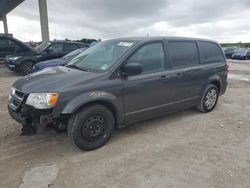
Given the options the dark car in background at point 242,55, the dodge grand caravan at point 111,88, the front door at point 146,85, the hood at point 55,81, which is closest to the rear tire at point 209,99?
the dodge grand caravan at point 111,88

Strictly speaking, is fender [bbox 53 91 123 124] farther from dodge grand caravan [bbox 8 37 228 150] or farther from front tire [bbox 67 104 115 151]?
front tire [bbox 67 104 115 151]

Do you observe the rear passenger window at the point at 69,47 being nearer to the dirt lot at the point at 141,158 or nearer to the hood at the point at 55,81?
the dirt lot at the point at 141,158

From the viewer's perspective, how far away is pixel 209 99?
5746mm

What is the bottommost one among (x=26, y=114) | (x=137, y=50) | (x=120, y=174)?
(x=120, y=174)

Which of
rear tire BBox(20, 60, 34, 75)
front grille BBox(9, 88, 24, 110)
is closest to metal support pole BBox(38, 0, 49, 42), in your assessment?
rear tire BBox(20, 60, 34, 75)

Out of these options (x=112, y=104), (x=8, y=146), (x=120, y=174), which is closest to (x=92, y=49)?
(x=112, y=104)

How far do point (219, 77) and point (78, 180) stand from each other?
4154 mm

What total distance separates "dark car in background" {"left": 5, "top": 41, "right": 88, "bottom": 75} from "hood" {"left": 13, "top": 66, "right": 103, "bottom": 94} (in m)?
8.06

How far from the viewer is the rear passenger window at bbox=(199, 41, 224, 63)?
18.1 ft

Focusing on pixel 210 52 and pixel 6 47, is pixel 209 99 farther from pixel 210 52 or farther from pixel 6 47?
pixel 6 47

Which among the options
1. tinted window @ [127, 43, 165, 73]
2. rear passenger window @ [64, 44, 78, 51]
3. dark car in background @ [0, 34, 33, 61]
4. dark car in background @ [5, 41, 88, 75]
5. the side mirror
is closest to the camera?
the side mirror

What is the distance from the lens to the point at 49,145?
3.98 meters

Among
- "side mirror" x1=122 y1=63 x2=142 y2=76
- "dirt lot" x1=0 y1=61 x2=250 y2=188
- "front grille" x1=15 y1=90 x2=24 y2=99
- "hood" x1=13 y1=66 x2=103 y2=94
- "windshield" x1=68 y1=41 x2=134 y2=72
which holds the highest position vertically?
"windshield" x1=68 y1=41 x2=134 y2=72

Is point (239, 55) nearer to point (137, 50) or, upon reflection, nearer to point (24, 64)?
point (24, 64)
